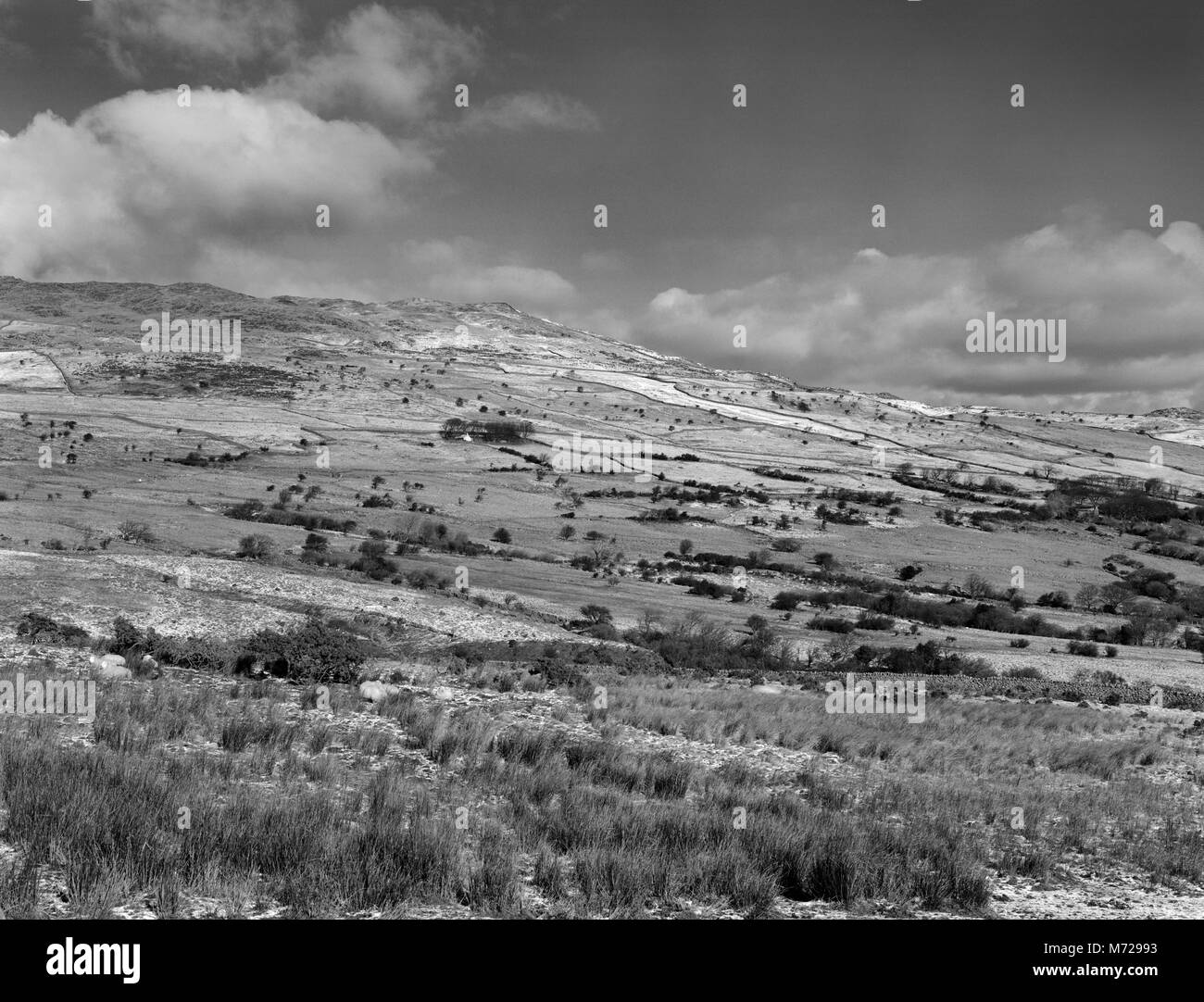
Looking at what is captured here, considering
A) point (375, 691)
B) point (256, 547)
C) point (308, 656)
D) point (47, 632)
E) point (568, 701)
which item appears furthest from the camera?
point (256, 547)

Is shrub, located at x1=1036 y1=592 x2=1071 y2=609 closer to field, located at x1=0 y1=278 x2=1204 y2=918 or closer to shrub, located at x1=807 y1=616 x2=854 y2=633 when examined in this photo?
field, located at x1=0 y1=278 x2=1204 y2=918

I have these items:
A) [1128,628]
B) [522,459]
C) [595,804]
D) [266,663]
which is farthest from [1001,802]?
[522,459]

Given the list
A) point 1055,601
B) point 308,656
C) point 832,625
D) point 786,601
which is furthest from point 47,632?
point 1055,601

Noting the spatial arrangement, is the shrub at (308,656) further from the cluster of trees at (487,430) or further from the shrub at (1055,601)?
the cluster of trees at (487,430)

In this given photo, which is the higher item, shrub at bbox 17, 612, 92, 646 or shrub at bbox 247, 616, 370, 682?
shrub at bbox 17, 612, 92, 646

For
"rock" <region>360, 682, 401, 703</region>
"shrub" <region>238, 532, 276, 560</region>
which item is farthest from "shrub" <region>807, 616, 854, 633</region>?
"rock" <region>360, 682, 401, 703</region>

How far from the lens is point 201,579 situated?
1033 inches

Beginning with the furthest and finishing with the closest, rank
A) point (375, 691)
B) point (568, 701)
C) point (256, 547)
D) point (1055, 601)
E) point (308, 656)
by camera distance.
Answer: point (1055, 601), point (256, 547), point (308, 656), point (568, 701), point (375, 691)

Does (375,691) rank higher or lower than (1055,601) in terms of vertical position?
higher

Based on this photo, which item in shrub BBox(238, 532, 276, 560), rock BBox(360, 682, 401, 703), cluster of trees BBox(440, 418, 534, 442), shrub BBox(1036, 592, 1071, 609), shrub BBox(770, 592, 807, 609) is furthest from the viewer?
cluster of trees BBox(440, 418, 534, 442)

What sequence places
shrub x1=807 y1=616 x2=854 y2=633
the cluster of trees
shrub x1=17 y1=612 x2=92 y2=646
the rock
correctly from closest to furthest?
the rock, shrub x1=17 y1=612 x2=92 y2=646, shrub x1=807 y1=616 x2=854 y2=633, the cluster of trees

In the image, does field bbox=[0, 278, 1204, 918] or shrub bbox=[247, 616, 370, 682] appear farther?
shrub bbox=[247, 616, 370, 682]

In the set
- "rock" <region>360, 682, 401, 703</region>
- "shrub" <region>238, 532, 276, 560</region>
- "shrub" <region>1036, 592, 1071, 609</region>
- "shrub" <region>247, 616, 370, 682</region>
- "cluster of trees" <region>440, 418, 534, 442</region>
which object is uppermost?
"cluster of trees" <region>440, 418, 534, 442</region>

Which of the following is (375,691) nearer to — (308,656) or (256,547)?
→ (308,656)
